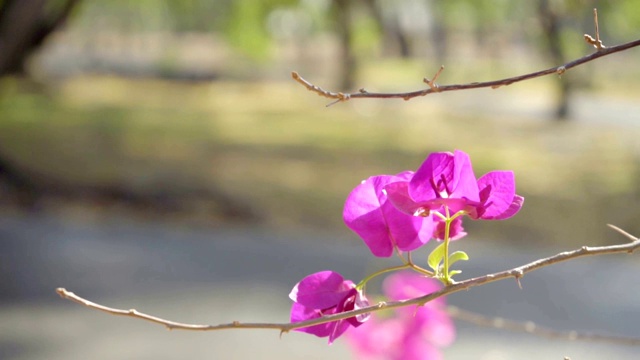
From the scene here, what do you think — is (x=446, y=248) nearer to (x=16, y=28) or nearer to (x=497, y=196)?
(x=497, y=196)

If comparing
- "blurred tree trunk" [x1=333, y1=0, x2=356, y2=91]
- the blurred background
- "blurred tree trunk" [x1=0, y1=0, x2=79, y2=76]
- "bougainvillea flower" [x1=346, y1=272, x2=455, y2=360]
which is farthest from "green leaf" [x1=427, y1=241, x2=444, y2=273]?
"blurred tree trunk" [x1=333, y1=0, x2=356, y2=91]

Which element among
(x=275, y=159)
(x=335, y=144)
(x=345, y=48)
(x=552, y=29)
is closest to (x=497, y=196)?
(x=552, y=29)

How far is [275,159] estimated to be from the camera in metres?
4.68

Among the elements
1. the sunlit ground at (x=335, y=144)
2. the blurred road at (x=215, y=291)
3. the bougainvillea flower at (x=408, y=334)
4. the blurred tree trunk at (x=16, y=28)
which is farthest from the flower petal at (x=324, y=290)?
the sunlit ground at (x=335, y=144)

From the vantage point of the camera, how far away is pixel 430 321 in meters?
0.65

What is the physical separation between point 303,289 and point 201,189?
3.80 metres

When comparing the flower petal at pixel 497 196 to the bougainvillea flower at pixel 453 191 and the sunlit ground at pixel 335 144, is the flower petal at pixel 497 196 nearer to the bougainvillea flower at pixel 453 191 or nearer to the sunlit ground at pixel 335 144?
the bougainvillea flower at pixel 453 191

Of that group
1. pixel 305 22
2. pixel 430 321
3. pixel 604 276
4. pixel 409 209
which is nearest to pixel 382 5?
pixel 305 22

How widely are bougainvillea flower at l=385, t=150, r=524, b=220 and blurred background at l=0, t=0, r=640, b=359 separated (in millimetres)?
1712

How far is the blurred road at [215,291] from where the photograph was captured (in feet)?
6.71

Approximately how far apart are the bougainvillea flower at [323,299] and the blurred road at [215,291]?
5.07ft

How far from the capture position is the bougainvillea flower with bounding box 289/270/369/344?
0.74 ft

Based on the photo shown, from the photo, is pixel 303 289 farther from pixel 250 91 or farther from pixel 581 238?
pixel 250 91

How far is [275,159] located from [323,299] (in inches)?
175
